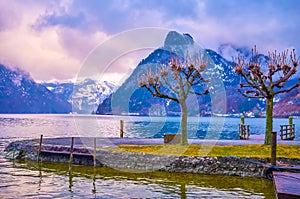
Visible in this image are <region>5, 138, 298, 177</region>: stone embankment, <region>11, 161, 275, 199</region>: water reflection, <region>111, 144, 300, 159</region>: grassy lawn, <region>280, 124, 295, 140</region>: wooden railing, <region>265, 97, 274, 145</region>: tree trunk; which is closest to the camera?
<region>11, 161, 275, 199</region>: water reflection

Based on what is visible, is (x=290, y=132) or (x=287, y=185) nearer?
(x=287, y=185)

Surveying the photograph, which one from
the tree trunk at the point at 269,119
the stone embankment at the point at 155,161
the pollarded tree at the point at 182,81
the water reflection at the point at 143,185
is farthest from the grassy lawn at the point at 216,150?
the water reflection at the point at 143,185

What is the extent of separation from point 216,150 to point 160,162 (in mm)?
6055

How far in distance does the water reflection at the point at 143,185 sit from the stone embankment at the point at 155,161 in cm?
89

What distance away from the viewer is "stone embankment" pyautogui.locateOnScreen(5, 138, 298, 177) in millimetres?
31734

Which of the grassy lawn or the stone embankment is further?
the grassy lawn

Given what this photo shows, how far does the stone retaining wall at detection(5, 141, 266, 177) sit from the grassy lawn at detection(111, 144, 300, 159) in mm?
1062

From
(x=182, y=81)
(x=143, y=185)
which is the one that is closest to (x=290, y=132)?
(x=182, y=81)

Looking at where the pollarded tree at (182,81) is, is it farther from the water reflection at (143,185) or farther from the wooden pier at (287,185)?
the wooden pier at (287,185)

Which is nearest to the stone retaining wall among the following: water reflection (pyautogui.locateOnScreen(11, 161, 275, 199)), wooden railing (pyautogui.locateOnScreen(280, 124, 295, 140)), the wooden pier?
water reflection (pyautogui.locateOnScreen(11, 161, 275, 199))

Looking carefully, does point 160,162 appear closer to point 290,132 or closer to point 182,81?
point 182,81

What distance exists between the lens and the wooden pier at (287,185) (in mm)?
14513

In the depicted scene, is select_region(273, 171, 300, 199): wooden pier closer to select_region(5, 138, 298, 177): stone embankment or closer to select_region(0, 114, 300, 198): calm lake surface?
select_region(0, 114, 300, 198): calm lake surface

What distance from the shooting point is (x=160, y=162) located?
112ft
